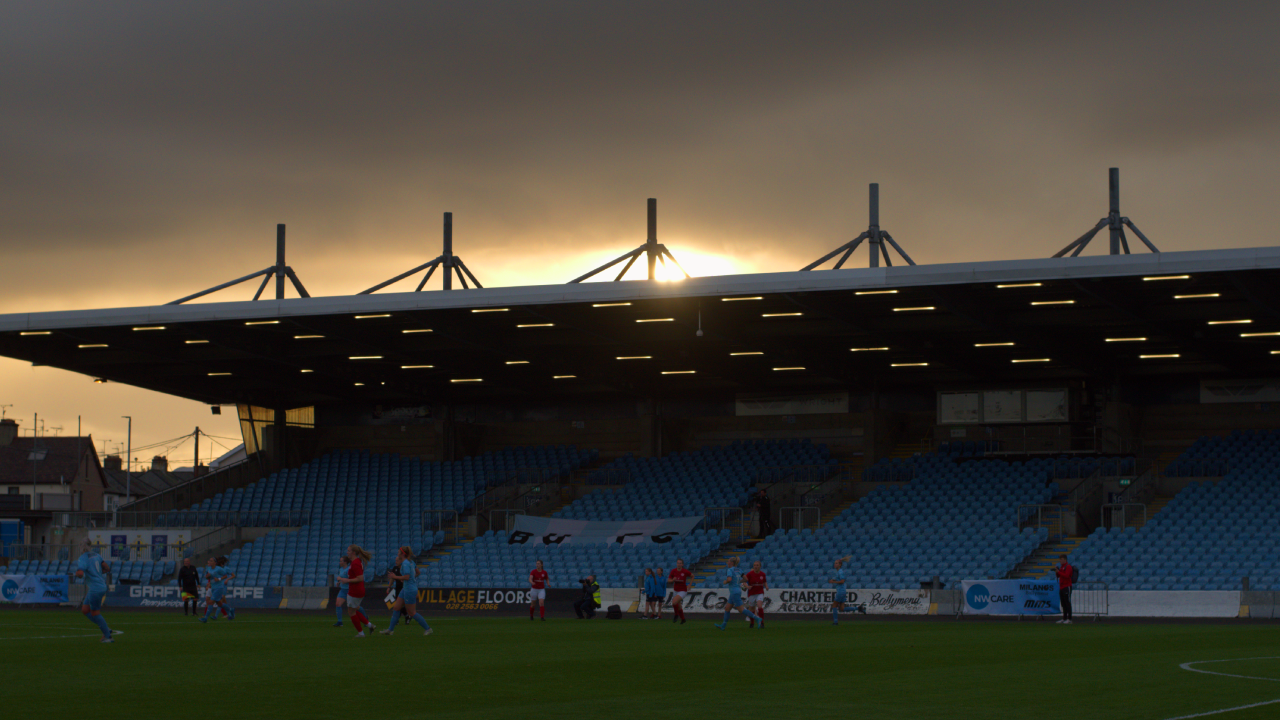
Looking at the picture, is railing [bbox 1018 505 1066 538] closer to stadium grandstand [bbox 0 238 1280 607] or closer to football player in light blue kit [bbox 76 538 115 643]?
stadium grandstand [bbox 0 238 1280 607]

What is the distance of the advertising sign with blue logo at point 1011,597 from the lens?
32000 millimetres

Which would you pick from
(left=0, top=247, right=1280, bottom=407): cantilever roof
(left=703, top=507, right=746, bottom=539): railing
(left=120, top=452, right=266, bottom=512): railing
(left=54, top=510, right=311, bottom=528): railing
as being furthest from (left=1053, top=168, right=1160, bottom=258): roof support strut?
(left=120, top=452, right=266, bottom=512): railing

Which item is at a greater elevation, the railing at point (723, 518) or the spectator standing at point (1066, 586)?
the railing at point (723, 518)

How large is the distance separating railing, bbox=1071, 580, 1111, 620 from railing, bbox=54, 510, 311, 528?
94.2 feet

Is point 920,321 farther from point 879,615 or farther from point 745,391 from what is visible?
point 745,391

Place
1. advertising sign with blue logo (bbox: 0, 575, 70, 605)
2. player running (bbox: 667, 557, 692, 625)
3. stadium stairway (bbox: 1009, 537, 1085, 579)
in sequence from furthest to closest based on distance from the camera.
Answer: advertising sign with blue logo (bbox: 0, 575, 70, 605), stadium stairway (bbox: 1009, 537, 1085, 579), player running (bbox: 667, 557, 692, 625)

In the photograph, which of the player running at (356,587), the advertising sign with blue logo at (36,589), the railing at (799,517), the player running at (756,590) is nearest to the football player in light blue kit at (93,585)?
the player running at (356,587)

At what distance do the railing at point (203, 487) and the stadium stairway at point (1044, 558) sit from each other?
3182 cm

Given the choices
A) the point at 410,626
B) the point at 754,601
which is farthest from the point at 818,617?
the point at 410,626

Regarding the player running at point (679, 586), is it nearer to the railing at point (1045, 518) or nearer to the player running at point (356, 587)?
the player running at point (356, 587)

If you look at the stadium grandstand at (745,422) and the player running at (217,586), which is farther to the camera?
the stadium grandstand at (745,422)

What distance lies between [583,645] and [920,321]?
2147 centimetres

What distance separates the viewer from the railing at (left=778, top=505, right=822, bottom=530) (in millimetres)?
44406

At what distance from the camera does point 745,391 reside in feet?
175
